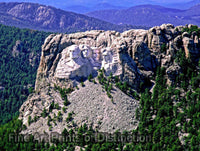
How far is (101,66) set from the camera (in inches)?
3885

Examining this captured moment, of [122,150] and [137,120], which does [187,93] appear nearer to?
[137,120]

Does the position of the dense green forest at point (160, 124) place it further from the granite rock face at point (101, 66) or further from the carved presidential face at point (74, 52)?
the carved presidential face at point (74, 52)

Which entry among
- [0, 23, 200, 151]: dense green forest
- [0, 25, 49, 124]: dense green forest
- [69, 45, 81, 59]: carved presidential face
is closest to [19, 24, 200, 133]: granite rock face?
[69, 45, 81, 59]: carved presidential face

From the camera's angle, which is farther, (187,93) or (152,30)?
(152,30)

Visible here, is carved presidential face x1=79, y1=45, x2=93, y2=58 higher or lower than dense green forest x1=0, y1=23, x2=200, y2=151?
higher

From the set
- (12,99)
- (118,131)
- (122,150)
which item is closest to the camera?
(122,150)

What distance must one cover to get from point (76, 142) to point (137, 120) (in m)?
18.0


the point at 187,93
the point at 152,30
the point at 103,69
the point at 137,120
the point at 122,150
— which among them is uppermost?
the point at 152,30

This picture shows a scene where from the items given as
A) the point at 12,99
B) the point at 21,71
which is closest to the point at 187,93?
the point at 12,99

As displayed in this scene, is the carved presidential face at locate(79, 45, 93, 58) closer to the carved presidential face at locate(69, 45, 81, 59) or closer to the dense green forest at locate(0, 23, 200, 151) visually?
the carved presidential face at locate(69, 45, 81, 59)

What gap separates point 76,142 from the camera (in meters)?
82.6

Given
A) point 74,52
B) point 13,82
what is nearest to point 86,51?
point 74,52

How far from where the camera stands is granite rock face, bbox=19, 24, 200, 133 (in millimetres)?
88931

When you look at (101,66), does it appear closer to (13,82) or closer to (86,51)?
(86,51)
